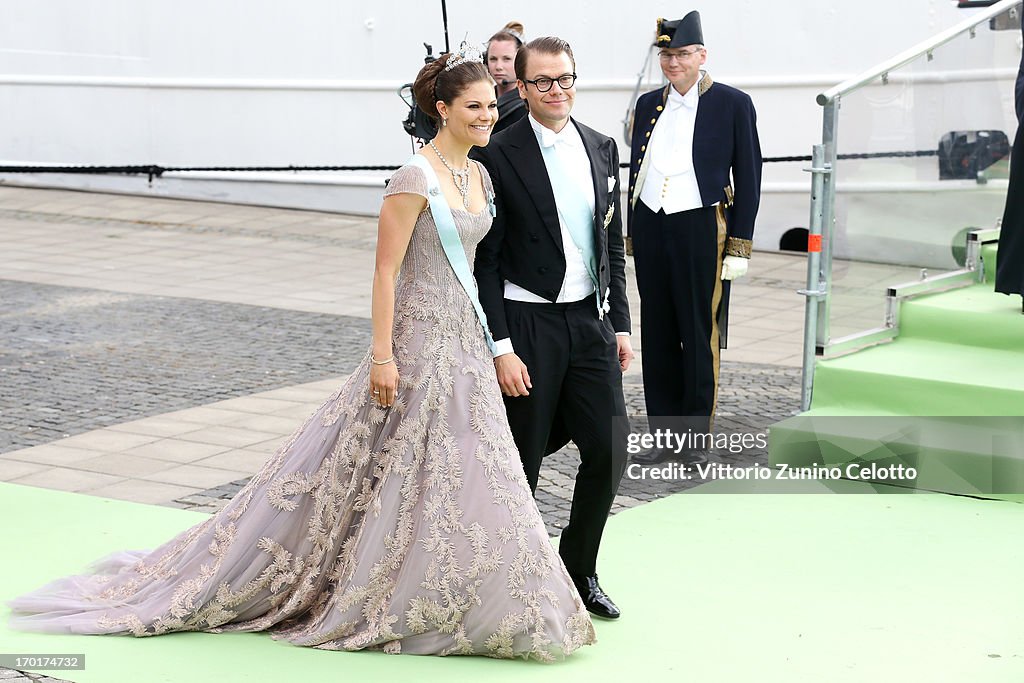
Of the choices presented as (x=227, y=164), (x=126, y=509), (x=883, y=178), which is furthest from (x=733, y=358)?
(x=227, y=164)

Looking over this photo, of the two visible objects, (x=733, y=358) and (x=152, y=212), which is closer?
(x=733, y=358)

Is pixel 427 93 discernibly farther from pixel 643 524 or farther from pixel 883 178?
pixel 883 178

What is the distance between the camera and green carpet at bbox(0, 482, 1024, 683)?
171 inches

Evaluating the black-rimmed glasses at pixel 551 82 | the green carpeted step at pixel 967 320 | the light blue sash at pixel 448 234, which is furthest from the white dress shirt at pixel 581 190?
the green carpeted step at pixel 967 320

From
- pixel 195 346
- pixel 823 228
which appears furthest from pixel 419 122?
pixel 823 228

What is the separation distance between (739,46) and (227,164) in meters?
Result: 5.99

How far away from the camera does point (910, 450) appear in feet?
21.4

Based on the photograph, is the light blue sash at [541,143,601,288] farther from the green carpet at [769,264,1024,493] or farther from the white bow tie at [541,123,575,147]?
the green carpet at [769,264,1024,493]

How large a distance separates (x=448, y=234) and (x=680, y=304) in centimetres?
273

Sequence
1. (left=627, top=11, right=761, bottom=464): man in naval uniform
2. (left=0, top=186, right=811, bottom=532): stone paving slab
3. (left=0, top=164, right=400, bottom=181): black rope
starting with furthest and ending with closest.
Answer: (left=0, top=164, right=400, bottom=181): black rope, (left=627, top=11, right=761, bottom=464): man in naval uniform, (left=0, top=186, right=811, bottom=532): stone paving slab

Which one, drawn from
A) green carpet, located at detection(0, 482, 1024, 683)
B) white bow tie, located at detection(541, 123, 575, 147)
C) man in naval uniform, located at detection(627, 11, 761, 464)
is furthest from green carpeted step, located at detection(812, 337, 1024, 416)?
white bow tie, located at detection(541, 123, 575, 147)

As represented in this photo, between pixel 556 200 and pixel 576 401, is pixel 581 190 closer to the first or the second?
pixel 556 200

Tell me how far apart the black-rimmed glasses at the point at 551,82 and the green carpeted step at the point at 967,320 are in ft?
10.5

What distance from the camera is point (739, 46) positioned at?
13.8 meters
